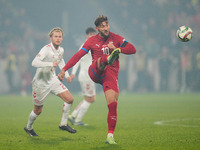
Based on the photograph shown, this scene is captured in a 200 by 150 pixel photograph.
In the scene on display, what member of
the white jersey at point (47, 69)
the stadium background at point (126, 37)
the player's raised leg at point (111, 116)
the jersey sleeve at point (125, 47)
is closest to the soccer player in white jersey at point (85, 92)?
the white jersey at point (47, 69)

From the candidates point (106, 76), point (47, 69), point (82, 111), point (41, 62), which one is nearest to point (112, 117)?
point (106, 76)

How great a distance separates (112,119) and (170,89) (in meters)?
23.8

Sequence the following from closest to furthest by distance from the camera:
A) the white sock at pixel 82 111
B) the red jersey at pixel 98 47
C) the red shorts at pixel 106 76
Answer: the red shorts at pixel 106 76, the red jersey at pixel 98 47, the white sock at pixel 82 111

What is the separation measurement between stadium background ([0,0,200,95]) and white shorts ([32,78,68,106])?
18.5 metres

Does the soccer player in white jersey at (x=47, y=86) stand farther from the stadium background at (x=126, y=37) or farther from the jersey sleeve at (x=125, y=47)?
the stadium background at (x=126, y=37)

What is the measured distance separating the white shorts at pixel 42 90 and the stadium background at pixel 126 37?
18.5 m

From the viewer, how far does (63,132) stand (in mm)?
8445

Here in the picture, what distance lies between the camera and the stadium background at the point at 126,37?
2802cm

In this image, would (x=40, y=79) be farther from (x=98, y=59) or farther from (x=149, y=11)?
(x=149, y=11)

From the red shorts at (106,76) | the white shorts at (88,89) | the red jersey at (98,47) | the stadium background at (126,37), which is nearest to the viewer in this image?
the red shorts at (106,76)

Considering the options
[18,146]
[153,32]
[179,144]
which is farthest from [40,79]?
[153,32]

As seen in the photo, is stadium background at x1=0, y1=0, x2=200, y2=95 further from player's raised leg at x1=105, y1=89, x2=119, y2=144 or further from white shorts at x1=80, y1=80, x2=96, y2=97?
player's raised leg at x1=105, y1=89, x2=119, y2=144

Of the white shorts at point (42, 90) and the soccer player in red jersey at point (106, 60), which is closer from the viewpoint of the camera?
the soccer player in red jersey at point (106, 60)

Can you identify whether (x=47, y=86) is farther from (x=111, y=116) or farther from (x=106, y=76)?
(x=111, y=116)
